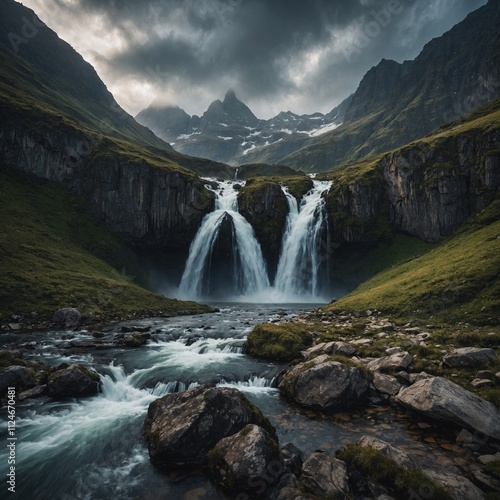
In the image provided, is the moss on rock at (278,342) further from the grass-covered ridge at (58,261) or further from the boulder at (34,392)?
the grass-covered ridge at (58,261)

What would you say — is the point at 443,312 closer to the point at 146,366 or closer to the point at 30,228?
the point at 146,366

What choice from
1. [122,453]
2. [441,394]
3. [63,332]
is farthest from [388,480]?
[63,332]

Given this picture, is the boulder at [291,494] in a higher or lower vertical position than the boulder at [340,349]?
lower

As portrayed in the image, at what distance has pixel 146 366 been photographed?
67.9 feet

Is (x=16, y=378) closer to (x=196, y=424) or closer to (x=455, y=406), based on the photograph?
(x=196, y=424)

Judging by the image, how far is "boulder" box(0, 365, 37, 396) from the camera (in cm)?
1573

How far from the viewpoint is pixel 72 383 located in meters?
16.2

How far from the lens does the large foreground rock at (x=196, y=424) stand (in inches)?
400

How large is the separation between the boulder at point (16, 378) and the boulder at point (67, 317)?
19.2 m

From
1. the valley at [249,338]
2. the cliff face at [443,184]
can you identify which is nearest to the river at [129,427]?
the valley at [249,338]

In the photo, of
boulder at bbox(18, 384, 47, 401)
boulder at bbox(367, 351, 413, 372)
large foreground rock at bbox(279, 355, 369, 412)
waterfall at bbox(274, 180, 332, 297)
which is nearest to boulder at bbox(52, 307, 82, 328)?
boulder at bbox(18, 384, 47, 401)

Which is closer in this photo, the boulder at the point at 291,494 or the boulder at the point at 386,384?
the boulder at the point at 291,494

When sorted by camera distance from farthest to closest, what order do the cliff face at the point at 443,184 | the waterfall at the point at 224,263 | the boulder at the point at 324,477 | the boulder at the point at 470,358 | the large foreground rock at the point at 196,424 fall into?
the waterfall at the point at 224,263, the cliff face at the point at 443,184, the boulder at the point at 470,358, the large foreground rock at the point at 196,424, the boulder at the point at 324,477

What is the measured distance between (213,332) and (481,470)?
24807 mm
